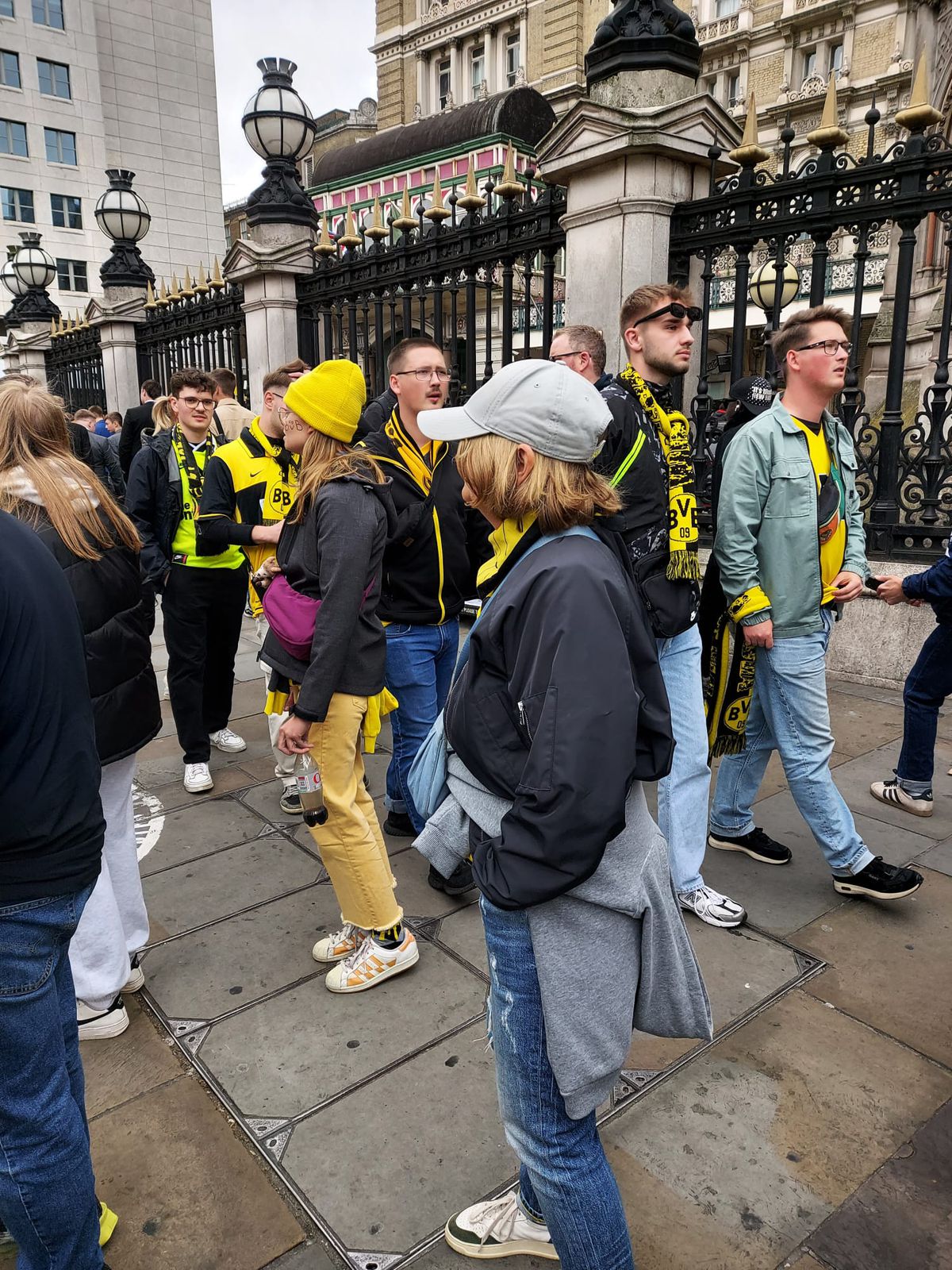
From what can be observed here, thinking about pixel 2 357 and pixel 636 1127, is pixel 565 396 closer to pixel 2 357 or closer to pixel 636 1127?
pixel 636 1127

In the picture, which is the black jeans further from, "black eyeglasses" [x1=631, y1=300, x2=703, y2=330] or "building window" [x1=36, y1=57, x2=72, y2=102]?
"building window" [x1=36, y1=57, x2=72, y2=102]

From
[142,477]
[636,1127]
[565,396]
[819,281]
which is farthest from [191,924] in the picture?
[819,281]

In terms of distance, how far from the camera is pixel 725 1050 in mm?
2641

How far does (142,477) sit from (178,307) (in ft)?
29.1

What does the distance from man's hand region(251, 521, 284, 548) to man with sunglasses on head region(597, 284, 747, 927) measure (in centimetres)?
191

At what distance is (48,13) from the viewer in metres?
45.8

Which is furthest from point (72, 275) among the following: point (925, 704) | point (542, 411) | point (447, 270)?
point (542, 411)

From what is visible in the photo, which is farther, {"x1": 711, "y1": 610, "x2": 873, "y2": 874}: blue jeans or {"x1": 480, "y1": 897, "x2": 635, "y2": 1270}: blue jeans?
{"x1": 711, "y1": 610, "x2": 873, "y2": 874}: blue jeans

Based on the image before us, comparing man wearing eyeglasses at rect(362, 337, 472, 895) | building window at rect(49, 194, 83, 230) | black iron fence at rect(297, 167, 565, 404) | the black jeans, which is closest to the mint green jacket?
man wearing eyeglasses at rect(362, 337, 472, 895)

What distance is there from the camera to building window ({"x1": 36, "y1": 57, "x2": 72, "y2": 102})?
46.2 meters

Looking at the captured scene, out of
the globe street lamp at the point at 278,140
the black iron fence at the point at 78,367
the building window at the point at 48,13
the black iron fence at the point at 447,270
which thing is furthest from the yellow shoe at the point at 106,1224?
the building window at the point at 48,13

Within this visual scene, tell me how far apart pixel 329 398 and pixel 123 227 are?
12.2m

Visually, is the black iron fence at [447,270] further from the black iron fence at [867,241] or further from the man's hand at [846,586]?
the man's hand at [846,586]

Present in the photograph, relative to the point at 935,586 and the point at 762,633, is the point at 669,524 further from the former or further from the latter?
the point at 935,586
